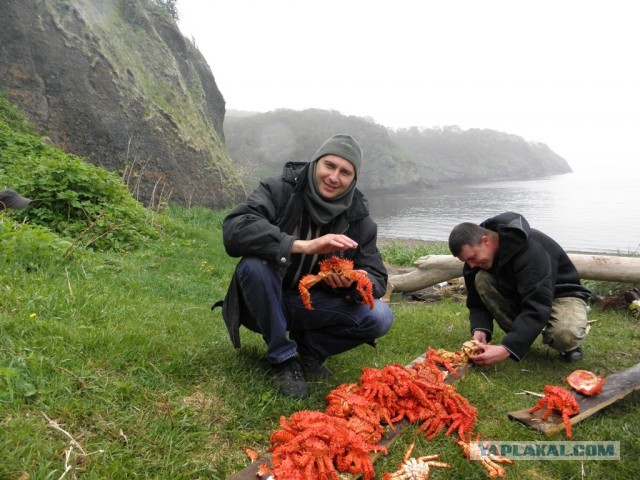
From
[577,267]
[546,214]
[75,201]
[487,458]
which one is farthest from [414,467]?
[546,214]

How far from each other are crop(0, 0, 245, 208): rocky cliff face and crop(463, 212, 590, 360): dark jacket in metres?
11.5

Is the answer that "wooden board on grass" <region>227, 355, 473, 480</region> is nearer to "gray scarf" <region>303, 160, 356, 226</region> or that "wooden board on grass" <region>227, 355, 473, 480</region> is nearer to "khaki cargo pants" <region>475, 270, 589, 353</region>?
"khaki cargo pants" <region>475, 270, 589, 353</region>

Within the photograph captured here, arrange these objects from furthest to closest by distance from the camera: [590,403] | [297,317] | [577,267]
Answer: [577,267] < [297,317] < [590,403]

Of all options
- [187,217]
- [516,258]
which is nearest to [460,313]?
[516,258]

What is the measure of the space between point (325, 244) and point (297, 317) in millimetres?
821

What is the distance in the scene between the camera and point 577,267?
267 inches

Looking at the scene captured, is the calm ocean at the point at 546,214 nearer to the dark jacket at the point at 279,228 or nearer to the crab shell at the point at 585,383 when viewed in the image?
the crab shell at the point at 585,383

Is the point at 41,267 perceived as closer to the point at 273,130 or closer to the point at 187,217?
the point at 187,217

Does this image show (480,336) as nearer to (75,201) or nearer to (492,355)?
(492,355)

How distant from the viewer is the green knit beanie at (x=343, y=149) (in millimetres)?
3633

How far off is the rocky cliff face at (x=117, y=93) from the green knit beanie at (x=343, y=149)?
11.1 metres

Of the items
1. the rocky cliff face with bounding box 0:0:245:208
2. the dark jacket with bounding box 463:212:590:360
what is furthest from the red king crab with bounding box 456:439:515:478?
the rocky cliff face with bounding box 0:0:245:208

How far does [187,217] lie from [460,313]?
36.1ft

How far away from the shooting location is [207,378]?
354 centimetres
